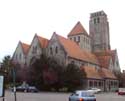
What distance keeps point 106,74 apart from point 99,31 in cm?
3382

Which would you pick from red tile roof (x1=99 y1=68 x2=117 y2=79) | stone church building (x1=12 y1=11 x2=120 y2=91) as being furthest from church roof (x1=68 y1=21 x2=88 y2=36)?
red tile roof (x1=99 y1=68 x2=117 y2=79)

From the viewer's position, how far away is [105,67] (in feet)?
335

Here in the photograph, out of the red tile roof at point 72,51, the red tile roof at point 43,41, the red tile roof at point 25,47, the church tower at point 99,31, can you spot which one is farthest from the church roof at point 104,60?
the red tile roof at point 25,47

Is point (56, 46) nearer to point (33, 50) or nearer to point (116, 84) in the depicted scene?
point (33, 50)

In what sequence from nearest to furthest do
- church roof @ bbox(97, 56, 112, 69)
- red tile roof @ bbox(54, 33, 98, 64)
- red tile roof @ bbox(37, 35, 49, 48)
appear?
red tile roof @ bbox(54, 33, 98, 64) < red tile roof @ bbox(37, 35, 49, 48) < church roof @ bbox(97, 56, 112, 69)

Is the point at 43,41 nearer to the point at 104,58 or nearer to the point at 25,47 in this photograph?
the point at 25,47

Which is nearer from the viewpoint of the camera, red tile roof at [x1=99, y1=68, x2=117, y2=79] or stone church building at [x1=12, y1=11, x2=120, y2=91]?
stone church building at [x1=12, y1=11, x2=120, y2=91]

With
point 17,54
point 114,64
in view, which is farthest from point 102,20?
point 17,54

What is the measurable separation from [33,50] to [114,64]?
38172 millimetres

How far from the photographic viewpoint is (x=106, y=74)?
94250mm

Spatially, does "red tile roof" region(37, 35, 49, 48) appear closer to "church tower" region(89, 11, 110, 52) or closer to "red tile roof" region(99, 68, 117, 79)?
"red tile roof" region(99, 68, 117, 79)

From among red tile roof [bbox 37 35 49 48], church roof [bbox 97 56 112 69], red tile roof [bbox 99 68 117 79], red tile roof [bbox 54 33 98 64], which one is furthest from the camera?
church roof [bbox 97 56 112 69]

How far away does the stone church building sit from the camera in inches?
3194

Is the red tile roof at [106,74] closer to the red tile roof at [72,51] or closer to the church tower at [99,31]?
the red tile roof at [72,51]
